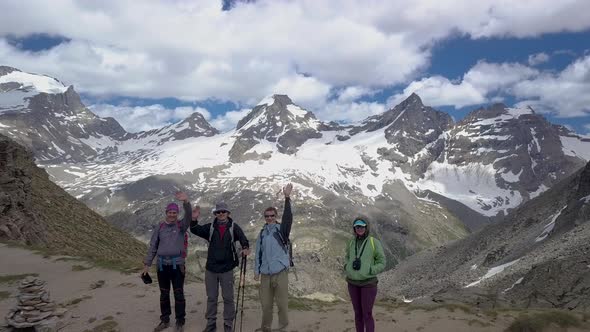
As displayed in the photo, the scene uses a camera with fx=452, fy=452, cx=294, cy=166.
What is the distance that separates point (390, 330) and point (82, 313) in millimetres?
12944

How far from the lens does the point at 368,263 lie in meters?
14.3

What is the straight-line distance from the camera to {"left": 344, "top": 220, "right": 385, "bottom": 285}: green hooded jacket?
1425cm

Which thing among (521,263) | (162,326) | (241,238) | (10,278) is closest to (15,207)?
(10,278)

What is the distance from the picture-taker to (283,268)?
50.2ft

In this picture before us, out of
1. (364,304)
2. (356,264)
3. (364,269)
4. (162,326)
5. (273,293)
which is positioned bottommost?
(162,326)

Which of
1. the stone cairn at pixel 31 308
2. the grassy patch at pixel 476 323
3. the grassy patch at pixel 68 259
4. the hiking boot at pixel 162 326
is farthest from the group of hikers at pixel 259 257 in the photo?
the grassy patch at pixel 68 259

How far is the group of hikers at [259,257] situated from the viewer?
14492mm

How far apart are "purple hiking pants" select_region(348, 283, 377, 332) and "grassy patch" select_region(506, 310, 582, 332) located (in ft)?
23.1

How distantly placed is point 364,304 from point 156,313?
9304mm

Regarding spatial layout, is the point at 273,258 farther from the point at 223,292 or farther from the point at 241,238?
the point at 223,292

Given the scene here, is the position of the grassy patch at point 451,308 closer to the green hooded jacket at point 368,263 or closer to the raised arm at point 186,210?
the green hooded jacket at point 368,263

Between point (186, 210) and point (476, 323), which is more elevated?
point (186, 210)

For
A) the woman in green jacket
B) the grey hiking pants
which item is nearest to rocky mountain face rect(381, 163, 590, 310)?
the woman in green jacket

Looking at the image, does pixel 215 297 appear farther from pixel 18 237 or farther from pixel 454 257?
pixel 454 257
